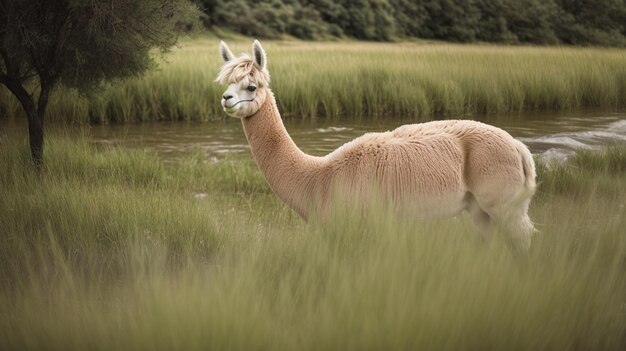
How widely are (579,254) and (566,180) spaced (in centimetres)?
352

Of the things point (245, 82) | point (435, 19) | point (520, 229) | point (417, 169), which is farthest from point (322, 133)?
point (435, 19)

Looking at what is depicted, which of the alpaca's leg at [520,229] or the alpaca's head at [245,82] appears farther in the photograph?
the alpaca's head at [245,82]

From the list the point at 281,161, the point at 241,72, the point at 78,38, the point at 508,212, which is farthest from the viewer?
the point at 78,38

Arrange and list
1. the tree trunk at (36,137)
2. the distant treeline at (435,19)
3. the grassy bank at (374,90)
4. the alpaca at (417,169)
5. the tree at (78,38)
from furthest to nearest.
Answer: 1. the distant treeline at (435,19)
2. the grassy bank at (374,90)
3. the tree trunk at (36,137)
4. the tree at (78,38)
5. the alpaca at (417,169)

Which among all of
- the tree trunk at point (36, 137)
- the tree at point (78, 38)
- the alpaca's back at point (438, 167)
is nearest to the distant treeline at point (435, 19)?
the tree at point (78, 38)

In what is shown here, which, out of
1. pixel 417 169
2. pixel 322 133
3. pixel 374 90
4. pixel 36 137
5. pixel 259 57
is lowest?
pixel 322 133

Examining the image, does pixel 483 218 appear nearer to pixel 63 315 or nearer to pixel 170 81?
pixel 63 315

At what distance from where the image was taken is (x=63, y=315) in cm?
236

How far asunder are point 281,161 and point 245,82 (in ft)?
1.65

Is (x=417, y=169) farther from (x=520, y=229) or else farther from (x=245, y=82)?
(x=245, y=82)

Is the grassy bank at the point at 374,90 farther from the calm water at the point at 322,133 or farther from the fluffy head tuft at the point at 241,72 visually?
the fluffy head tuft at the point at 241,72

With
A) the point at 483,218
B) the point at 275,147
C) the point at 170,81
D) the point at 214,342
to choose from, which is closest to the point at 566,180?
the point at 483,218

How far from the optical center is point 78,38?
6.18 metres

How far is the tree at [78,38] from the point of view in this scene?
594cm
